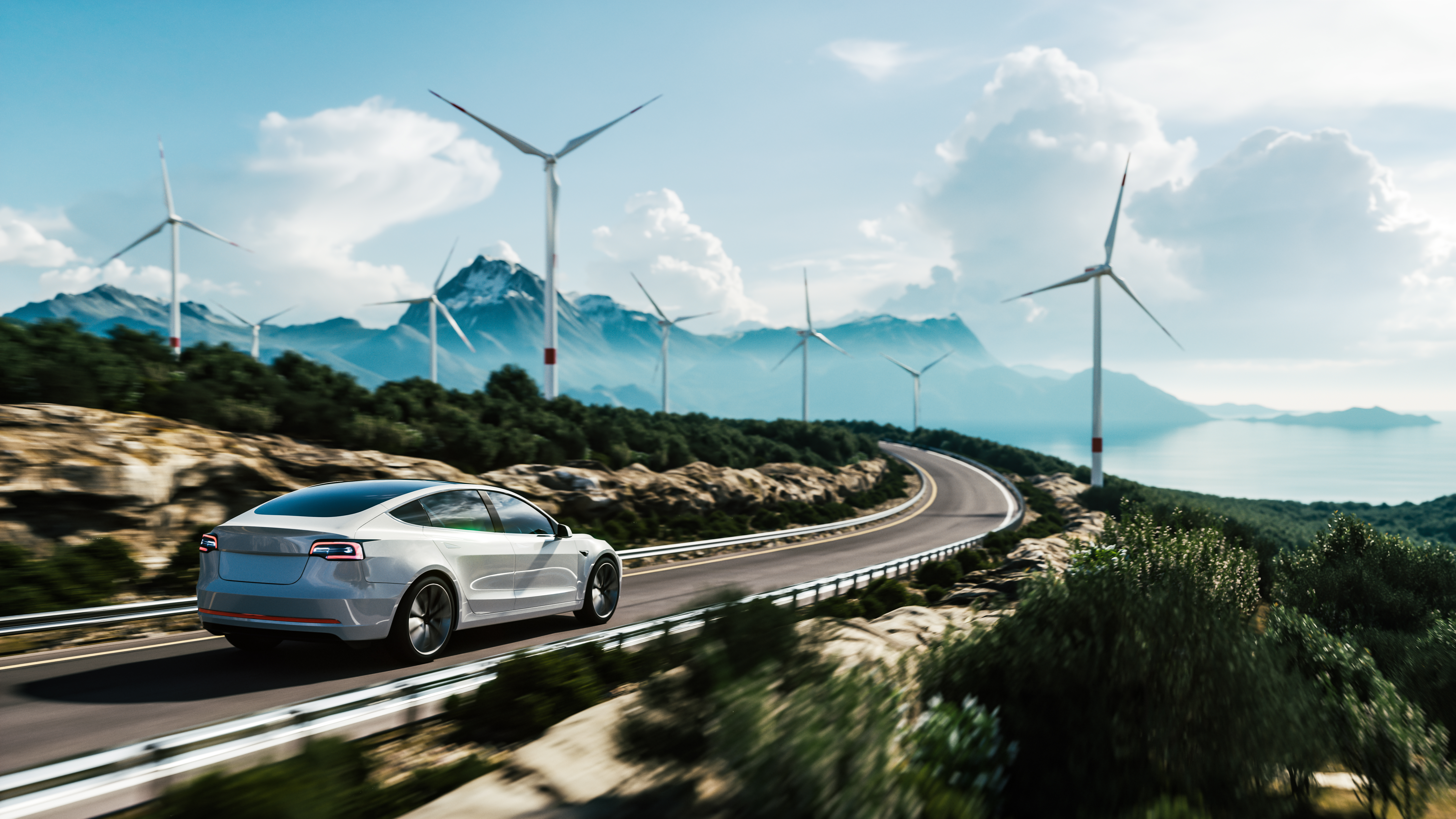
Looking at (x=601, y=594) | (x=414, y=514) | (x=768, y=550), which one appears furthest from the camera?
(x=768, y=550)

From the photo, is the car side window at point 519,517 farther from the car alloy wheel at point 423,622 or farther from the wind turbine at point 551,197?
the wind turbine at point 551,197

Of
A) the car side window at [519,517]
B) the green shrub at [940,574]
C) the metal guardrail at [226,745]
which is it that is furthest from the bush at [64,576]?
the green shrub at [940,574]

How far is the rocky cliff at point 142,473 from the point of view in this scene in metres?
9.87

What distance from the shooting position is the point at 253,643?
7.14 meters

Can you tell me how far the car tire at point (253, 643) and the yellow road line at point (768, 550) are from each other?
5.60 m

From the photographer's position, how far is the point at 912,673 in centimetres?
504

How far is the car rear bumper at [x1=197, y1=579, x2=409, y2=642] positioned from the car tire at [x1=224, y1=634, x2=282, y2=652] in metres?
0.53

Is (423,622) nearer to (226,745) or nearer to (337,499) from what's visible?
(337,499)

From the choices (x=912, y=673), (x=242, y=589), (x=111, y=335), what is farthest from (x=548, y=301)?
(x=912, y=673)

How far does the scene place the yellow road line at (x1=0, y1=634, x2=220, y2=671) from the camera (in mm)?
6859

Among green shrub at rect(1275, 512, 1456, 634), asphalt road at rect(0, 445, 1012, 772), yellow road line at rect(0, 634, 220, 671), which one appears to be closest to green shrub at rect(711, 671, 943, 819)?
asphalt road at rect(0, 445, 1012, 772)

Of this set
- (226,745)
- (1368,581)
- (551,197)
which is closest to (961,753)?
(226,745)

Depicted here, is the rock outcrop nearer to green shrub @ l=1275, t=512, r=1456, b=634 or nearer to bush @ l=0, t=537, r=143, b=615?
green shrub @ l=1275, t=512, r=1456, b=634

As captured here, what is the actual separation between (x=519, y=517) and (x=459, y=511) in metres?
Answer: 0.86
